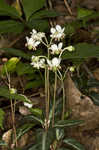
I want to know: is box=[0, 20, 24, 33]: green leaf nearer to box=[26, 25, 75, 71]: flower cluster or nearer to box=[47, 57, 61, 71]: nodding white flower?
box=[26, 25, 75, 71]: flower cluster

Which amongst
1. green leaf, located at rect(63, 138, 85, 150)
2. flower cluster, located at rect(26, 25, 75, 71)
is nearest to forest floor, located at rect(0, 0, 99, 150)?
green leaf, located at rect(63, 138, 85, 150)

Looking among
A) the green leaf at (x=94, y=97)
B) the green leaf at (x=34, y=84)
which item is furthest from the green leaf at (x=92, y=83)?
the green leaf at (x=34, y=84)

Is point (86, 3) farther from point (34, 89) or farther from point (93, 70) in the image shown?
point (34, 89)

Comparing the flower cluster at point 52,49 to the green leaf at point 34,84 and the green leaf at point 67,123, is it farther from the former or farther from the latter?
the green leaf at point 34,84

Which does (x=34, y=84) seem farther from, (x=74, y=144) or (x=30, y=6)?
(x=74, y=144)

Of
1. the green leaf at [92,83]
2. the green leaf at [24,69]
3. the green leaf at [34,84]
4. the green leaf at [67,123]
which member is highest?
the green leaf at [24,69]

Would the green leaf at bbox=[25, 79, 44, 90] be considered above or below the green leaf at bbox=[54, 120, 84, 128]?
above

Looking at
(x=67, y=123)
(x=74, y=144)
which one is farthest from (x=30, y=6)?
(x=74, y=144)

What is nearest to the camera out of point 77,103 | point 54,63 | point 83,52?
point 54,63

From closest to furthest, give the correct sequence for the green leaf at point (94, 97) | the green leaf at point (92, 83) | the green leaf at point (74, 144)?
the green leaf at point (74, 144) → the green leaf at point (94, 97) → the green leaf at point (92, 83)
